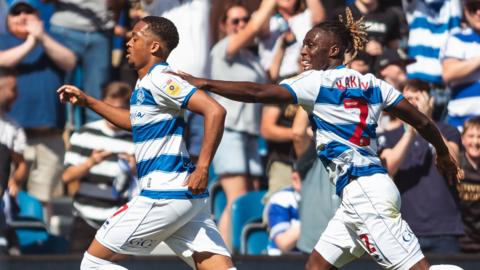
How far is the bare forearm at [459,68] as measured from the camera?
10500mm

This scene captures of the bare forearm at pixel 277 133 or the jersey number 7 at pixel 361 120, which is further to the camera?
the bare forearm at pixel 277 133

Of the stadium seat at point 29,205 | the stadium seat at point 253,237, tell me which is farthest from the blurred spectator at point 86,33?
the stadium seat at point 253,237

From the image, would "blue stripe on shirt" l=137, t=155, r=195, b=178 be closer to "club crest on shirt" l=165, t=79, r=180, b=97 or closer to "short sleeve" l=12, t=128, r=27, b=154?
"club crest on shirt" l=165, t=79, r=180, b=97

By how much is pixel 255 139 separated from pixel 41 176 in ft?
5.83

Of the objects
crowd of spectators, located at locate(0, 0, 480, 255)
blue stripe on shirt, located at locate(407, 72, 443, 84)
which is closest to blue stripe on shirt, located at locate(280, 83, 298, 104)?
crowd of spectators, located at locate(0, 0, 480, 255)

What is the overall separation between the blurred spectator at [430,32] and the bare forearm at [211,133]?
378 centimetres

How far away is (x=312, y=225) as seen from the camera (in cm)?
983

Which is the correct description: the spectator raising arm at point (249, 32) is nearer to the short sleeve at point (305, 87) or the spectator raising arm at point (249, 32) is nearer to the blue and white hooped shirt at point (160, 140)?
the blue and white hooped shirt at point (160, 140)

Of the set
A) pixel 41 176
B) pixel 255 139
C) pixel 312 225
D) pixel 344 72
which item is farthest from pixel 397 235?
pixel 41 176

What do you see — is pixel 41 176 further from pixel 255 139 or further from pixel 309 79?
pixel 309 79

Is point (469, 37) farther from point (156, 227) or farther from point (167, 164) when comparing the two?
point (156, 227)

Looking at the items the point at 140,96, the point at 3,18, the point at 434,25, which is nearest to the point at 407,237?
the point at 140,96

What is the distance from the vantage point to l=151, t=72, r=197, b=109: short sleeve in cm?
736

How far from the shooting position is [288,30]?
1080cm
